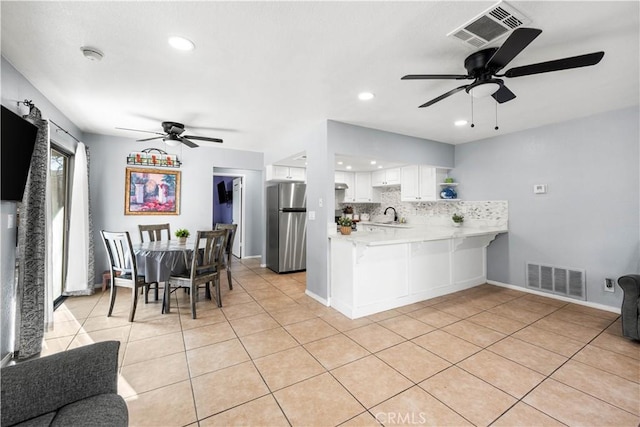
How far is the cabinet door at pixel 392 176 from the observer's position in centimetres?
562

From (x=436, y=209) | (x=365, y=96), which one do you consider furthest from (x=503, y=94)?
(x=436, y=209)

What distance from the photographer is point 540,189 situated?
3863mm

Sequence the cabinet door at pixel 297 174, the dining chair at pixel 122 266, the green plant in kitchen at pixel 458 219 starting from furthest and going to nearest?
1. the cabinet door at pixel 297 174
2. the green plant in kitchen at pixel 458 219
3. the dining chair at pixel 122 266

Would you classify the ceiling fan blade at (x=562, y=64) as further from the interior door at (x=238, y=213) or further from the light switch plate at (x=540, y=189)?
the interior door at (x=238, y=213)

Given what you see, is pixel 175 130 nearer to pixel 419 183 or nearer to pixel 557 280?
pixel 419 183

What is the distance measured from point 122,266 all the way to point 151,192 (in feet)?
6.27

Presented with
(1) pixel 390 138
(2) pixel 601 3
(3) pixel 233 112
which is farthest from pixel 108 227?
(2) pixel 601 3

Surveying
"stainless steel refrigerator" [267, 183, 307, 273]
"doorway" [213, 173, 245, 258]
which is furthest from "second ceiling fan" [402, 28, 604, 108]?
"doorway" [213, 173, 245, 258]

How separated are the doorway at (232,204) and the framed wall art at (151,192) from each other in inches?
47.1

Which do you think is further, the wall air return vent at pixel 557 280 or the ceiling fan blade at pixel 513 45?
the wall air return vent at pixel 557 280

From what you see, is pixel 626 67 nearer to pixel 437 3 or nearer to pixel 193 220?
pixel 437 3

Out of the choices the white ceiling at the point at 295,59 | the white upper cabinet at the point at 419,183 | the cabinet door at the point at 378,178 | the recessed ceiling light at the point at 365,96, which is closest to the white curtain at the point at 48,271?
the white ceiling at the point at 295,59

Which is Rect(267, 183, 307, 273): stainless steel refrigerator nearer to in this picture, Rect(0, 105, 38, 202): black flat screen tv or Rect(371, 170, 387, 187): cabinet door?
Rect(371, 170, 387, 187): cabinet door

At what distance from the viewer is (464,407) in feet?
5.62
